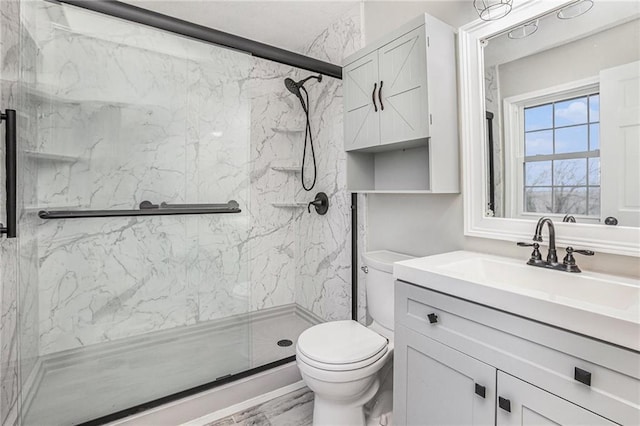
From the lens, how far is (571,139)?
1283 millimetres

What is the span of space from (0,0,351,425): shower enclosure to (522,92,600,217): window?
5.04 feet

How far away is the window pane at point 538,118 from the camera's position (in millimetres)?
1354

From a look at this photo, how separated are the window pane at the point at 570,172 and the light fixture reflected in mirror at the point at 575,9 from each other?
1.84 feet

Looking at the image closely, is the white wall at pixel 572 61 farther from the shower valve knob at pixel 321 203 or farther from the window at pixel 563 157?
the shower valve knob at pixel 321 203

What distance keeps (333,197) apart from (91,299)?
1.68m

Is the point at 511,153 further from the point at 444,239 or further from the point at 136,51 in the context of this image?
the point at 136,51

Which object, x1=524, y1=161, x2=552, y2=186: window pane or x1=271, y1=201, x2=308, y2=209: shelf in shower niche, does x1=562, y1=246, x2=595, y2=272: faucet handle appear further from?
x1=271, y1=201, x2=308, y2=209: shelf in shower niche

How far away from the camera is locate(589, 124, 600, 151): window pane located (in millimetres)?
1203

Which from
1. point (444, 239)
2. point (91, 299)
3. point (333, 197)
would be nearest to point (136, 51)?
point (91, 299)

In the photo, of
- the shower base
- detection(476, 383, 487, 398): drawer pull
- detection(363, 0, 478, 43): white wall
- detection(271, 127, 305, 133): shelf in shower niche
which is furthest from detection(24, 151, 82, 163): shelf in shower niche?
detection(476, 383, 487, 398): drawer pull

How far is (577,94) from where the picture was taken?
1260 mm

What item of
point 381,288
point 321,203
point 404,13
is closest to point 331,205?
point 321,203

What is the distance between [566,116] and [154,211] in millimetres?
2027

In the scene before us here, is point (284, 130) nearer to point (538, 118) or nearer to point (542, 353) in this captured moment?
point (538, 118)
